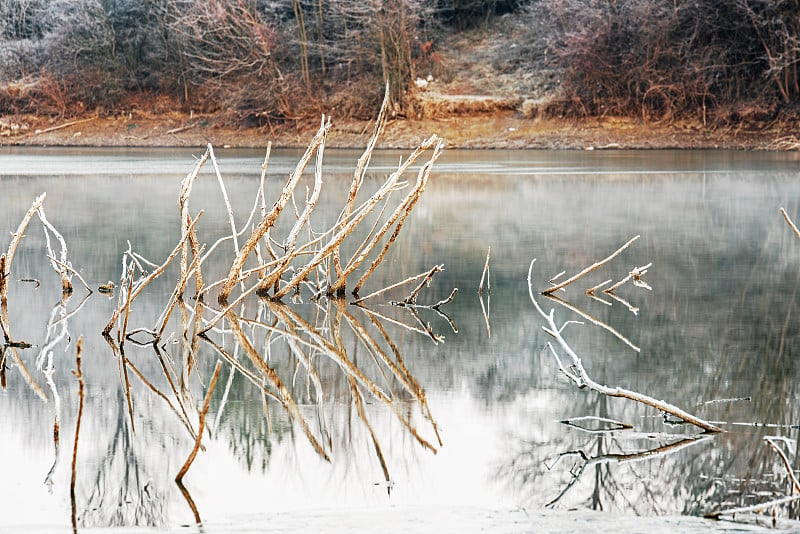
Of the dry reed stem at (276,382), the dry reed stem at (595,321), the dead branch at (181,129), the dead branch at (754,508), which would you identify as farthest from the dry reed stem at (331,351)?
the dead branch at (181,129)

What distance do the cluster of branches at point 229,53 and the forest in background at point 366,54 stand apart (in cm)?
6

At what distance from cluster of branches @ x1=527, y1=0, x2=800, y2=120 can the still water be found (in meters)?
20.8

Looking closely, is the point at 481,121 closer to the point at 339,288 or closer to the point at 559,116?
the point at 559,116

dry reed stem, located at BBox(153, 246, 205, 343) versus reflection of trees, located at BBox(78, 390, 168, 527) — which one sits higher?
dry reed stem, located at BBox(153, 246, 205, 343)

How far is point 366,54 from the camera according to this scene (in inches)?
1483

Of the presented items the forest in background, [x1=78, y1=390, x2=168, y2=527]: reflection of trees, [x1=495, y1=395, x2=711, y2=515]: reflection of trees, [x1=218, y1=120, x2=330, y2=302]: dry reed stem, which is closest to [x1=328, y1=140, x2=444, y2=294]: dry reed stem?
[x1=218, y1=120, x2=330, y2=302]: dry reed stem

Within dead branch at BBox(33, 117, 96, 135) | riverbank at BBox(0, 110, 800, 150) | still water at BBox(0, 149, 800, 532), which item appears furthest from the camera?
dead branch at BBox(33, 117, 96, 135)

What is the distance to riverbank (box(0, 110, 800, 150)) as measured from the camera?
3228 cm

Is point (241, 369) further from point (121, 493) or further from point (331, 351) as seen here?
point (121, 493)

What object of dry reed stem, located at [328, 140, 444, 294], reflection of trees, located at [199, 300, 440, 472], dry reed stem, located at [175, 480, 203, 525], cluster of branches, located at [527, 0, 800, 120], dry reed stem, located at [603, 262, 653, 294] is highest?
cluster of branches, located at [527, 0, 800, 120]

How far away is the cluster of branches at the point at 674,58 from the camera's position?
32312 mm

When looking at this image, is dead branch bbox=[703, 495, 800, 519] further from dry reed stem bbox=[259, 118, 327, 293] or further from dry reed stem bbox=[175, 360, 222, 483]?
dry reed stem bbox=[259, 118, 327, 293]

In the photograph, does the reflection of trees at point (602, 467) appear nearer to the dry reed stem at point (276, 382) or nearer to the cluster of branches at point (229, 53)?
the dry reed stem at point (276, 382)

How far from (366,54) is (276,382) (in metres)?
32.3
